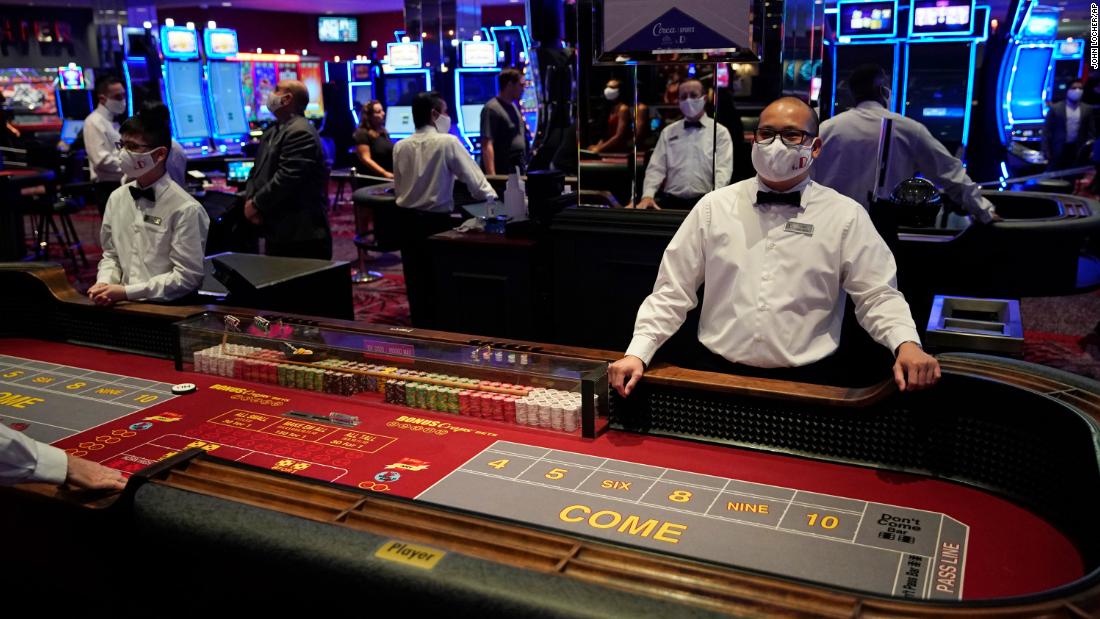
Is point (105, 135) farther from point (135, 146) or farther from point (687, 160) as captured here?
point (687, 160)

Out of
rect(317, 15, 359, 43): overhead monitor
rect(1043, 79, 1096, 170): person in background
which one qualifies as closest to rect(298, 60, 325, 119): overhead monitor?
rect(317, 15, 359, 43): overhead monitor

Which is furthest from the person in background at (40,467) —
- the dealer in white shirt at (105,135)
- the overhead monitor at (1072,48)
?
the overhead monitor at (1072,48)

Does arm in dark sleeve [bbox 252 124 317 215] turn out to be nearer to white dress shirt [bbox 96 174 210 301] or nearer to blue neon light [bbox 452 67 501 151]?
white dress shirt [bbox 96 174 210 301]

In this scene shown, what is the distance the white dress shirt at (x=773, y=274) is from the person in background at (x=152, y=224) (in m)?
1.88

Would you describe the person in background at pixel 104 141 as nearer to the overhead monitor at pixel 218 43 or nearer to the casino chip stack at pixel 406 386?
the overhead monitor at pixel 218 43

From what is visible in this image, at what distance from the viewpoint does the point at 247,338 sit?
2834 millimetres

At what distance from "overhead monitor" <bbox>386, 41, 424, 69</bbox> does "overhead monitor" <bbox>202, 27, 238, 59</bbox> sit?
235cm

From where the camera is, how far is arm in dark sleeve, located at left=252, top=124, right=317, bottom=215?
5145mm

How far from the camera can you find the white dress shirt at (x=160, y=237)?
11.4 feet

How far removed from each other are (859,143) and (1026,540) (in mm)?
3454

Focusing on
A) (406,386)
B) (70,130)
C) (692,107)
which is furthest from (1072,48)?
(406,386)

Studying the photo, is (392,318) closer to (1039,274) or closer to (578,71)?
(578,71)

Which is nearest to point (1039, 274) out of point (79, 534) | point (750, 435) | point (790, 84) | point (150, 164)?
point (790, 84)

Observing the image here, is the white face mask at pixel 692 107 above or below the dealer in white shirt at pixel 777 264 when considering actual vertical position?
above
